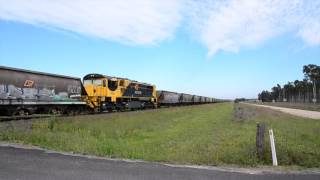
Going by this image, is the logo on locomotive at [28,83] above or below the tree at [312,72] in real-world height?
below

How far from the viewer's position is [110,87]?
140 feet

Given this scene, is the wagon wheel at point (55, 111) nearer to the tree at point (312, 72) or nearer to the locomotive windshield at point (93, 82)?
the locomotive windshield at point (93, 82)

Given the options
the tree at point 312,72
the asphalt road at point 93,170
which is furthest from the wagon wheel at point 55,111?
the tree at point 312,72

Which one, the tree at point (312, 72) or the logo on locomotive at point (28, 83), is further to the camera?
the tree at point (312, 72)

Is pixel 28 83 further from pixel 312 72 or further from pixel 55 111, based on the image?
pixel 312 72

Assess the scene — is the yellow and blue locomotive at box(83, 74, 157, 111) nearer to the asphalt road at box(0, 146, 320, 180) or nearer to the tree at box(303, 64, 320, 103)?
the asphalt road at box(0, 146, 320, 180)

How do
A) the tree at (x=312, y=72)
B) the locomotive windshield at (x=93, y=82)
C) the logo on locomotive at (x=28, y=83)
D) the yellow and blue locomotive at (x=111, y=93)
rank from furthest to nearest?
1. the tree at (x=312, y=72)
2. the locomotive windshield at (x=93, y=82)
3. the yellow and blue locomotive at (x=111, y=93)
4. the logo on locomotive at (x=28, y=83)

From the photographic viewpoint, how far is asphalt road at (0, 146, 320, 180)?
9508 millimetres

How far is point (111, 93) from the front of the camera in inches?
1697

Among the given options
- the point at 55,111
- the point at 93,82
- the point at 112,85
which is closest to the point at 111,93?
the point at 112,85

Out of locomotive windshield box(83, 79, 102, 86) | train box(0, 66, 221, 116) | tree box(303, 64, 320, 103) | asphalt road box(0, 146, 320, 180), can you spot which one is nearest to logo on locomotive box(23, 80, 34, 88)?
train box(0, 66, 221, 116)

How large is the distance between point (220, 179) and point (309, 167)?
3928 millimetres

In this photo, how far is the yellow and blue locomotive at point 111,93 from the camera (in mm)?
40781

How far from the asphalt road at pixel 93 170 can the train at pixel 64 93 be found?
15.7 meters
